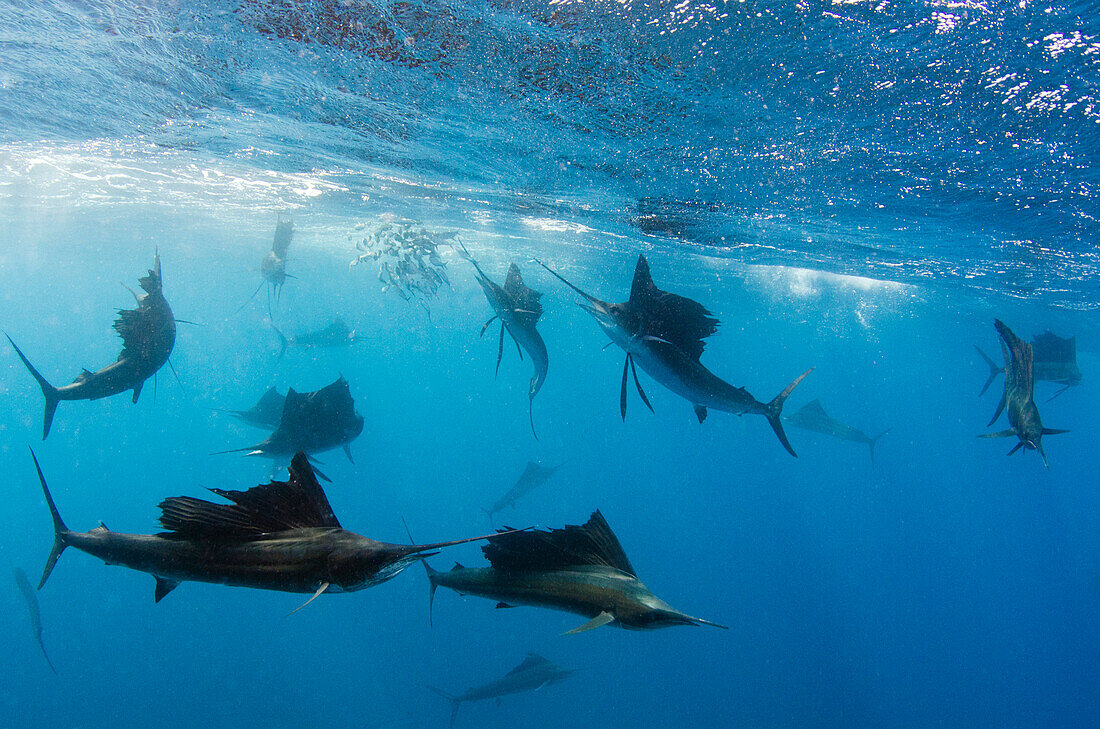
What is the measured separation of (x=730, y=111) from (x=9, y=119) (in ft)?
52.4

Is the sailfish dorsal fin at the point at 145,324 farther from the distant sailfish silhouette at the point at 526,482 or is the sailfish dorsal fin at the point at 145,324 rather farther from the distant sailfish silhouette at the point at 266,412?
the distant sailfish silhouette at the point at 526,482

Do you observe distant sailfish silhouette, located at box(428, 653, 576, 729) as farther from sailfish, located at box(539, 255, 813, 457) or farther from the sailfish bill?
the sailfish bill

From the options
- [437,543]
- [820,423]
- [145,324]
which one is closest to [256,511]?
[437,543]

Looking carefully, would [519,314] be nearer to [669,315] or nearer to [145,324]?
[669,315]

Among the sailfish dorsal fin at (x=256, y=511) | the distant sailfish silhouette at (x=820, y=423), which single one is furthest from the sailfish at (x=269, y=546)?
the distant sailfish silhouette at (x=820, y=423)

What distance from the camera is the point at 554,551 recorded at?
2.76 metres

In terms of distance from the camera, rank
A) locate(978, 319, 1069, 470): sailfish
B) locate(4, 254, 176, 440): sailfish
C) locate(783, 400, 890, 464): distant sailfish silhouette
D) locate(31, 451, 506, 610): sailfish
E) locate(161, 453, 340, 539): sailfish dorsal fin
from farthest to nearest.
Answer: locate(783, 400, 890, 464): distant sailfish silhouette
locate(978, 319, 1069, 470): sailfish
locate(4, 254, 176, 440): sailfish
locate(161, 453, 340, 539): sailfish dorsal fin
locate(31, 451, 506, 610): sailfish

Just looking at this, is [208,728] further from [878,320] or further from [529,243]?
[878,320]

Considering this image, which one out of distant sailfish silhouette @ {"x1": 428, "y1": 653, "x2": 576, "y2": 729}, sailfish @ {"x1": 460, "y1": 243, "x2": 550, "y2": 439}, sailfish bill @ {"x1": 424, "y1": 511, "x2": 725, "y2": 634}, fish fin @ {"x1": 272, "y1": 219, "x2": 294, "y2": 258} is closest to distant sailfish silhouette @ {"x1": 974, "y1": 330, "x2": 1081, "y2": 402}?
sailfish @ {"x1": 460, "y1": 243, "x2": 550, "y2": 439}

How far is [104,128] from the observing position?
37.6 feet

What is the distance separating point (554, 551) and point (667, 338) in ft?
7.36

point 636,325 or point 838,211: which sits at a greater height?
point 838,211

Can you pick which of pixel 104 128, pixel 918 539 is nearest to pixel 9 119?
pixel 104 128

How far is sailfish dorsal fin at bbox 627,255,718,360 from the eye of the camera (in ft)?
13.2
